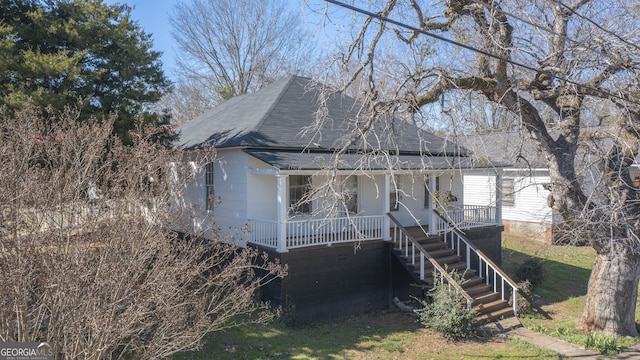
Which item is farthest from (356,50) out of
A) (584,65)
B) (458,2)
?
(584,65)

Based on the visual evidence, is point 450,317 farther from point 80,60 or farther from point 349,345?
point 80,60

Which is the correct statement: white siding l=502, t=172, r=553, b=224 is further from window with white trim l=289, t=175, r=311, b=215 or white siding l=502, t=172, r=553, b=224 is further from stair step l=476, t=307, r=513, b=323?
window with white trim l=289, t=175, r=311, b=215

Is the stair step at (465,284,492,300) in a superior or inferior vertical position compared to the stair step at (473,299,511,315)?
superior

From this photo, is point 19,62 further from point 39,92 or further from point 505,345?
point 505,345

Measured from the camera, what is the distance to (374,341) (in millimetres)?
9773

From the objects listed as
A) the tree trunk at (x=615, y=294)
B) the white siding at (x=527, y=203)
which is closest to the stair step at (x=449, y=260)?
the tree trunk at (x=615, y=294)

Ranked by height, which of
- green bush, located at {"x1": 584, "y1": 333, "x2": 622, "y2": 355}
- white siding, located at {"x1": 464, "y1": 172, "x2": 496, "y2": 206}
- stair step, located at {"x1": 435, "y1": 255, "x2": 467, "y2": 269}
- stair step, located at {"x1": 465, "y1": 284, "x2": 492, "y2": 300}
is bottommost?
green bush, located at {"x1": 584, "y1": 333, "x2": 622, "y2": 355}

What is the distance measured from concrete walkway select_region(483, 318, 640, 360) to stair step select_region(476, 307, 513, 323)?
142mm

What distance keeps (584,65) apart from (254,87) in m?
26.2

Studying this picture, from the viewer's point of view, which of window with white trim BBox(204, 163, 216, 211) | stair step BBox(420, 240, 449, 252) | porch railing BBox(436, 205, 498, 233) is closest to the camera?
stair step BBox(420, 240, 449, 252)

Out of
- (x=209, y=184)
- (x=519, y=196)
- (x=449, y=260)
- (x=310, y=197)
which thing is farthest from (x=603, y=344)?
(x=519, y=196)

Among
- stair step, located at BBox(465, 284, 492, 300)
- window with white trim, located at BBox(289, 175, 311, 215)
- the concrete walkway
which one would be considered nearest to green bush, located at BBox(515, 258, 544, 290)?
stair step, located at BBox(465, 284, 492, 300)

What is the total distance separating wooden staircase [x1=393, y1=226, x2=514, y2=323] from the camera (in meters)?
11.2

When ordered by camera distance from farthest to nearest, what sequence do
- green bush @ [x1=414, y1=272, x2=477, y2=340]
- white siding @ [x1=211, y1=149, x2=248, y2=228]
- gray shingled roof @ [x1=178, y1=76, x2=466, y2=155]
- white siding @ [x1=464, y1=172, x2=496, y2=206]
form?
white siding @ [x1=464, y1=172, x2=496, y2=206]
gray shingled roof @ [x1=178, y1=76, x2=466, y2=155]
white siding @ [x1=211, y1=149, x2=248, y2=228]
green bush @ [x1=414, y1=272, x2=477, y2=340]
